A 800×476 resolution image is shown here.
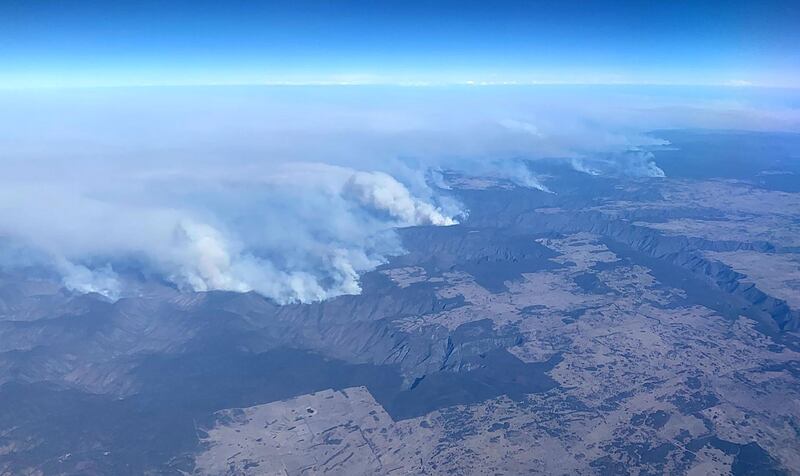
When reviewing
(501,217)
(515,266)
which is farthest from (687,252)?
(501,217)

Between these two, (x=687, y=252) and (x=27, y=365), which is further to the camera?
(x=687, y=252)

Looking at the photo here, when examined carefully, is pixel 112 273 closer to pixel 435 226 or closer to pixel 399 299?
pixel 399 299

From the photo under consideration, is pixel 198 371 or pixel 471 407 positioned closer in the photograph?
pixel 471 407

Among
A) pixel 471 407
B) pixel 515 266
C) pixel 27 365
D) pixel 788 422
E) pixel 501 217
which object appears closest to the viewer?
pixel 788 422

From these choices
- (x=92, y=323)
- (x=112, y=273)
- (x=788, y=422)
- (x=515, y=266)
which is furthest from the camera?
(x=515, y=266)

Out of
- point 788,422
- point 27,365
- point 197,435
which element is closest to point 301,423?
point 197,435

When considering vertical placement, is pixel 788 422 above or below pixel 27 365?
above

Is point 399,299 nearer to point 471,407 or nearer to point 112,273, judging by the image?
point 471,407

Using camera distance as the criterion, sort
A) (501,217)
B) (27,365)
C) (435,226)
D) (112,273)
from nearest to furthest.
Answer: (27,365)
(112,273)
(435,226)
(501,217)

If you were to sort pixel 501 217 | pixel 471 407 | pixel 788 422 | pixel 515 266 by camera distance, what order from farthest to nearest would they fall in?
1. pixel 501 217
2. pixel 515 266
3. pixel 471 407
4. pixel 788 422
